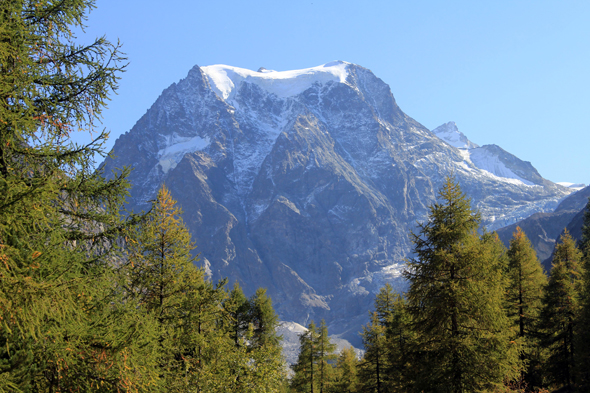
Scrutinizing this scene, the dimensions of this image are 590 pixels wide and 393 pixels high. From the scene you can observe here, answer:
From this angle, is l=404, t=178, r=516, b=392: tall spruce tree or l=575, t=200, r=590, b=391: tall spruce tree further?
l=575, t=200, r=590, b=391: tall spruce tree

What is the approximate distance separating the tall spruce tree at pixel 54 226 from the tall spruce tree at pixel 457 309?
11405 millimetres

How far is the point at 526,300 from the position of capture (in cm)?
2453

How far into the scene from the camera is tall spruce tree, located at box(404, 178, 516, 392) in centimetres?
1370

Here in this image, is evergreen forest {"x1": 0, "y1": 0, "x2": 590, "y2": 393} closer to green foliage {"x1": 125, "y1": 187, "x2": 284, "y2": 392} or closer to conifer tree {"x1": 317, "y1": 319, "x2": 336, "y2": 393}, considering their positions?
green foliage {"x1": 125, "y1": 187, "x2": 284, "y2": 392}

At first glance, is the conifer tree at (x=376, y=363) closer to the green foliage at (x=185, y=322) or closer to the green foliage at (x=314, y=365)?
the green foliage at (x=314, y=365)

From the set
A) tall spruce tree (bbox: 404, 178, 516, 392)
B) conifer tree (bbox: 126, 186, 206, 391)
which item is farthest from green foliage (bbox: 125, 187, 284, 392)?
tall spruce tree (bbox: 404, 178, 516, 392)

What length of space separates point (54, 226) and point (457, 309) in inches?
516

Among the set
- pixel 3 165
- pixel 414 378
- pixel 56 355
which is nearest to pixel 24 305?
pixel 56 355

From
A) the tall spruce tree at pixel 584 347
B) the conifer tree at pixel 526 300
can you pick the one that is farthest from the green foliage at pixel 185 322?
the conifer tree at pixel 526 300

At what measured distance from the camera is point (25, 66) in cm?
609

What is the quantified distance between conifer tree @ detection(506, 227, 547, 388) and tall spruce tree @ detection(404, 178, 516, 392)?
997cm

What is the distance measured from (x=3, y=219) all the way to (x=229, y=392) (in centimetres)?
716

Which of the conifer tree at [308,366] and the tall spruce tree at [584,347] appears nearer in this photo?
the tall spruce tree at [584,347]

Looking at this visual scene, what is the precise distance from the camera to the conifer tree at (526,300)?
24.0 meters
